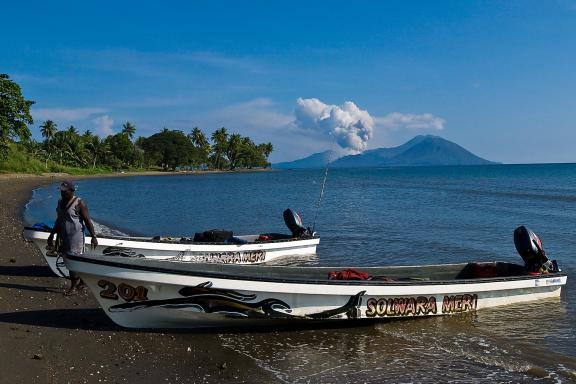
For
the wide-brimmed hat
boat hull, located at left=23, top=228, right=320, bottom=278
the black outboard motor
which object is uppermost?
the wide-brimmed hat

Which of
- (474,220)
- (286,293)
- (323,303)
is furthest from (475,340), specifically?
(474,220)

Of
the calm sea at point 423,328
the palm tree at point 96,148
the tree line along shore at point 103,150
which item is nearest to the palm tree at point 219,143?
the tree line along shore at point 103,150

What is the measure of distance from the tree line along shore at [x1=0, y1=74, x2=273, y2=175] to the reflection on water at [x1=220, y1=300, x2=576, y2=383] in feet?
166

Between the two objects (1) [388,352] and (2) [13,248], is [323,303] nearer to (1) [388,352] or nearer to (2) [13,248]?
(1) [388,352]

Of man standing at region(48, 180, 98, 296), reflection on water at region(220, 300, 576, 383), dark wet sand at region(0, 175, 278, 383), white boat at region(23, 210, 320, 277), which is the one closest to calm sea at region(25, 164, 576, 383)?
reflection on water at region(220, 300, 576, 383)

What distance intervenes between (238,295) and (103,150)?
108786 mm

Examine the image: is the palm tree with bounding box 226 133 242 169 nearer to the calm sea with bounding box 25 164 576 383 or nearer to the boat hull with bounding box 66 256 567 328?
the calm sea with bounding box 25 164 576 383

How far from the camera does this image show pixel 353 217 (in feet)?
100

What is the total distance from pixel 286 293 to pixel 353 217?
22.7 meters

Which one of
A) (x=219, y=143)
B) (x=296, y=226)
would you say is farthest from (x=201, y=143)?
(x=296, y=226)

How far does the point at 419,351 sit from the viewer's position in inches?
323

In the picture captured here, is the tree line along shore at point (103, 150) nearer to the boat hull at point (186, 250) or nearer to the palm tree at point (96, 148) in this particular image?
the palm tree at point (96, 148)

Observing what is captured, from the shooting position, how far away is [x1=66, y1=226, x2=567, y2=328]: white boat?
766 centimetres

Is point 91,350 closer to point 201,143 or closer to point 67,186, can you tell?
point 67,186
